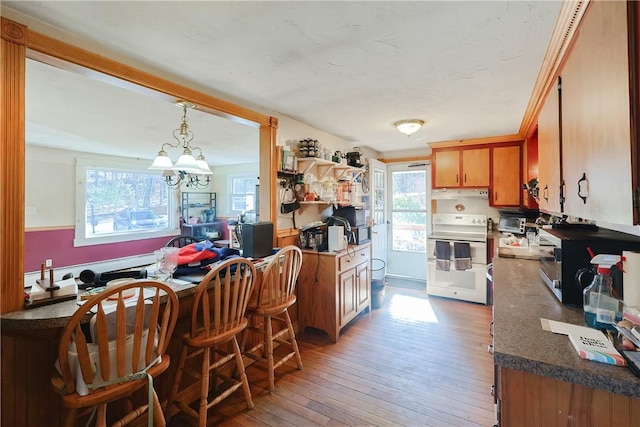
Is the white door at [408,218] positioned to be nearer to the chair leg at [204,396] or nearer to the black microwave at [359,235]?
the black microwave at [359,235]

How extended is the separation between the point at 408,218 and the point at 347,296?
2.30 meters

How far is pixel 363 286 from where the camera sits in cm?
330

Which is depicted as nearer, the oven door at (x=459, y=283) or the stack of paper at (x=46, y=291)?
the stack of paper at (x=46, y=291)

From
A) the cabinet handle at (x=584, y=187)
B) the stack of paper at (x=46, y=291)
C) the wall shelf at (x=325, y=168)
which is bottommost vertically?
the stack of paper at (x=46, y=291)

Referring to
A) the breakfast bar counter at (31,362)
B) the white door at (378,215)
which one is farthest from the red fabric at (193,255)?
the white door at (378,215)

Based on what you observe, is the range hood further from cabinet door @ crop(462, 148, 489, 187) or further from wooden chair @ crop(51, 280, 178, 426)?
wooden chair @ crop(51, 280, 178, 426)

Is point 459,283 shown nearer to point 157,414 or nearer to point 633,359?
point 633,359

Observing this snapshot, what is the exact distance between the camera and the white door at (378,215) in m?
4.27

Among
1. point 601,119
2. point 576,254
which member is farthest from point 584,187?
point 576,254

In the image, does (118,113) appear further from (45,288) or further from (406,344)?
(406,344)

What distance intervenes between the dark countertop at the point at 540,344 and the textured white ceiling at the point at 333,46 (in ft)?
4.39

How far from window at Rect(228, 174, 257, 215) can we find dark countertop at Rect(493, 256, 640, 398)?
17.6ft

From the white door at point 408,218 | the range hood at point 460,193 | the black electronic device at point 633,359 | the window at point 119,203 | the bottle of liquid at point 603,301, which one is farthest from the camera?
the window at point 119,203

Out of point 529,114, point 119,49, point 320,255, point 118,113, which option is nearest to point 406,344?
point 320,255
